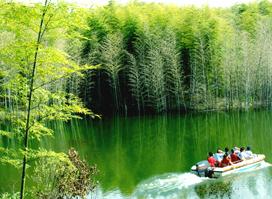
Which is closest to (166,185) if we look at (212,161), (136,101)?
(212,161)

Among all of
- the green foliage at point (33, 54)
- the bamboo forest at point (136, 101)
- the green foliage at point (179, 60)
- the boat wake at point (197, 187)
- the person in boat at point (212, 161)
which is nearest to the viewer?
the green foliage at point (33, 54)

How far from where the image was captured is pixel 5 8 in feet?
30.1

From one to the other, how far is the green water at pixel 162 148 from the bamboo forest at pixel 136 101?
0.09 meters

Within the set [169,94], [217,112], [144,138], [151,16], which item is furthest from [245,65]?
[144,138]

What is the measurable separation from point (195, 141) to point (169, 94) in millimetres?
18317

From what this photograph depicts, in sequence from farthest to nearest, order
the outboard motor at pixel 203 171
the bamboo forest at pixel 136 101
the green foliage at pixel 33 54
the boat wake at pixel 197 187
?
the outboard motor at pixel 203 171 < the boat wake at pixel 197 187 < the bamboo forest at pixel 136 101 < the green foliage at pixel 33 54

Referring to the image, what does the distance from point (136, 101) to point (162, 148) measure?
2031 centimetres

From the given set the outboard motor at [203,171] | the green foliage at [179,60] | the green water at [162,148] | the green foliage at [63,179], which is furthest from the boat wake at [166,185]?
the green foliage at [179,60]

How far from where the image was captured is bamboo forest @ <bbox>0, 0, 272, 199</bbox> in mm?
9680

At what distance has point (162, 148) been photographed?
26.5 meters

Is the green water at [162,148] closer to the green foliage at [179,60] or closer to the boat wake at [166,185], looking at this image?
the boat wake at [166,185]

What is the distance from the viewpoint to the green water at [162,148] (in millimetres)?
17873

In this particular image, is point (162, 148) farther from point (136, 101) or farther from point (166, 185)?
point (136, 101)

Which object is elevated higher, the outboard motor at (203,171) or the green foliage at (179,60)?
the green foliage at (179,60)
